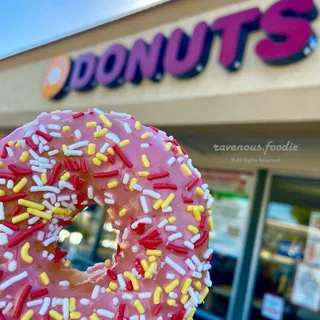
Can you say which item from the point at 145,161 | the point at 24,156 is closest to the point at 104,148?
the point at 145,161

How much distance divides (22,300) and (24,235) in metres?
0.18

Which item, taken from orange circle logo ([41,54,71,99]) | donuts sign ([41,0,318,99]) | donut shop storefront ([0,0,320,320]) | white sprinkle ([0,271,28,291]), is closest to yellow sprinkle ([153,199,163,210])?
white sprinkle ([0,271,28,291])

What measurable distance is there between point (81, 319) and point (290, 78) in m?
3.11

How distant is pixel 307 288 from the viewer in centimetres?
420

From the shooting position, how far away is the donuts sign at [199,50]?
3707 millimetres

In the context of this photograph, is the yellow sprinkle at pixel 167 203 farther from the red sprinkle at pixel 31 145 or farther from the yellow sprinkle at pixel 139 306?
the red sprinkle at pixel 31 145

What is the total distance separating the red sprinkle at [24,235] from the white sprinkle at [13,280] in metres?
0.09

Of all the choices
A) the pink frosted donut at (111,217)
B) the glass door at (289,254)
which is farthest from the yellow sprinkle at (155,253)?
the glass door at (289,254)

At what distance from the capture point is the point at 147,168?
4.24 ft

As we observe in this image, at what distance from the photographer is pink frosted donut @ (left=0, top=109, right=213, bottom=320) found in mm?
1208

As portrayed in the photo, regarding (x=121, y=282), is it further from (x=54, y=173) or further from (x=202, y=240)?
(x=54, y=173)

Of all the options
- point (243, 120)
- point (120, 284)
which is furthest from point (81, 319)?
point (243, 120)

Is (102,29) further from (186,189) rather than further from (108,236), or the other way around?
(186,189)

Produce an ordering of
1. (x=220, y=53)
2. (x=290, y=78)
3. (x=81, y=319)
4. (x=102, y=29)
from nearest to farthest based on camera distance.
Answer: (x=81, y=319), (x=290, y=78), (x=220, y=53), (x=102, y=29)
